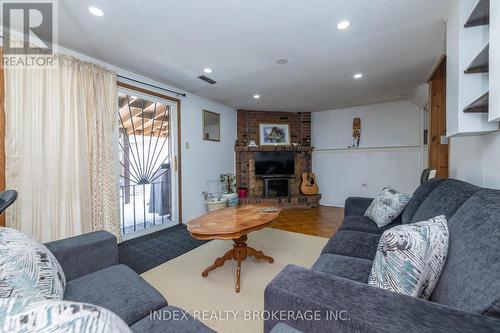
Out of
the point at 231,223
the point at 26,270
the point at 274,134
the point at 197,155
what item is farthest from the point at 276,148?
the point at 26,270

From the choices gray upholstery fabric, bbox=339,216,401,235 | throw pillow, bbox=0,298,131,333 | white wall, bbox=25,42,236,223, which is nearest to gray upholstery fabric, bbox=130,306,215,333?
throw pillow, bbox=0,298,131,333

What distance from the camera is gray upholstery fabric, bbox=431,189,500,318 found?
0.63 m

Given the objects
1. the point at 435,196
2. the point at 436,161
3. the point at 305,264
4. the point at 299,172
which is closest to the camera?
the point at 435,196

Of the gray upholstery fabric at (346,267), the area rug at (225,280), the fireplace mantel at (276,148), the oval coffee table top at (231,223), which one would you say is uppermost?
the fireplace mantel at (276,148)

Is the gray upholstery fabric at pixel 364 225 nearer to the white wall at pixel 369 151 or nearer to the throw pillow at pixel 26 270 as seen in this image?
the throw pillow at pixel 26 270

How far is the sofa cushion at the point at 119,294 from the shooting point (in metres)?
0.97

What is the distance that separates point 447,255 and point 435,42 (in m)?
2.42

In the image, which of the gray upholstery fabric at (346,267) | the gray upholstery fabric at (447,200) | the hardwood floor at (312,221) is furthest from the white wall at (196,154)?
the gray upholstery fabric at (447,200)

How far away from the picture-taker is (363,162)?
190 inches

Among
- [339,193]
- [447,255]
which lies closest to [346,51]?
[447,255]

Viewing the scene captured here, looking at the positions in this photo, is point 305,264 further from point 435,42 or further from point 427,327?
point 435,42

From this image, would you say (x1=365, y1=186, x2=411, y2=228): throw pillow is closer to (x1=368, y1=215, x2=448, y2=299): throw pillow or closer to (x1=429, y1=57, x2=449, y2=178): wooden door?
(x1=429, y1=57, x2=449, y2=178): wooden door

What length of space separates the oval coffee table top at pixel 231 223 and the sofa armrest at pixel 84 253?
1.97 ft

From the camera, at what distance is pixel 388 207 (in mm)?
2107
